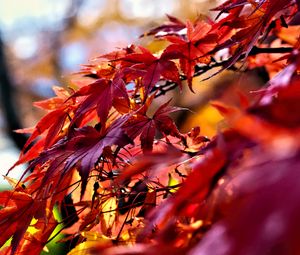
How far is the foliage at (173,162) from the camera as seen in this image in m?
0.31

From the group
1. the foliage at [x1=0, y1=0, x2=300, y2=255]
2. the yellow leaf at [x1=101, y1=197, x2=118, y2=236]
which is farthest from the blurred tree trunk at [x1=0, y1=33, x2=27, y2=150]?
the yellow leaf at [x1=101, y1=197, x2=118, y2=236]

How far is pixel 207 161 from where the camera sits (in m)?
0.40

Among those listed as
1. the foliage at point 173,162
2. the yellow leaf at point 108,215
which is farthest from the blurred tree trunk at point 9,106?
the yellow leaf at point 108,215

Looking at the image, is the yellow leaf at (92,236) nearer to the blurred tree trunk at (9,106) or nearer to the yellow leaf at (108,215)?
the yellow leaf at (108,215)

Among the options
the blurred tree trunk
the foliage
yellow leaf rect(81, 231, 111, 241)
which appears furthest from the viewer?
the blurred tree trunk

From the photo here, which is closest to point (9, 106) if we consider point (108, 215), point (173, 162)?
point (108, 215)

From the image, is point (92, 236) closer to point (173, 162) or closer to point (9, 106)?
point (173, 162)

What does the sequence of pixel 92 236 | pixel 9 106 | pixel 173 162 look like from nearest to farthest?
pixel 173 162 → pixel 92 236 → pixel 9 106

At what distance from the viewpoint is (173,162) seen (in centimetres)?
49

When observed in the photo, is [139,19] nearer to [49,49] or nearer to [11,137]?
[49,49]

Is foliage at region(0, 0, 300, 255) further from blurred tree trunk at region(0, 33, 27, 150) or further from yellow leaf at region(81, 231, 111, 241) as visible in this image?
blurred tree trunk at region(0, 33, 27, 150)

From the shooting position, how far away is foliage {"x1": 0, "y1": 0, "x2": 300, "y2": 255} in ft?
1.02

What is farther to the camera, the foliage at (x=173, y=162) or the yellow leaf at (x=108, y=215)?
the yellow leaf at (x=108, y=215)

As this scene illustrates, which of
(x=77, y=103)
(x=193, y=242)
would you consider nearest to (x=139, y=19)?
(x=77, y=103)
